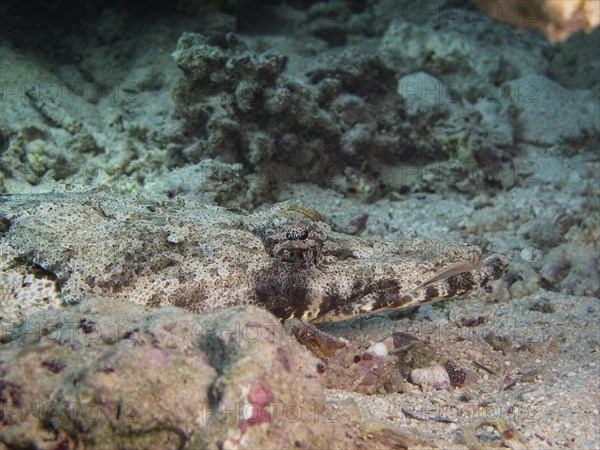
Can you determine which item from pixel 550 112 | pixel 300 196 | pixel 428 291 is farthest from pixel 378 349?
pixel 550 112

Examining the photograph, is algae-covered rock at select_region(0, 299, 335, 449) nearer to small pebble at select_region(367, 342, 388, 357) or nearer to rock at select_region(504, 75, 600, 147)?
small pebble at select_region(367, 342, 388, 357)

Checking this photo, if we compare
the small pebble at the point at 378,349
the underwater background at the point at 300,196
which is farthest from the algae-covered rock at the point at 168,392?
the small pebble at the point at 378,349

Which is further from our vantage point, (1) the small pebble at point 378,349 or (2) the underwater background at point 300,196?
(1) the small pebble at point 378,349

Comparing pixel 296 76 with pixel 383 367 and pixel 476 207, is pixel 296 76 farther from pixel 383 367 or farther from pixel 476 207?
pixel 383 367

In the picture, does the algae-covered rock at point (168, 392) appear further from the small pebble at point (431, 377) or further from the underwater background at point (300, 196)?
the small pebble at point (431, 377)

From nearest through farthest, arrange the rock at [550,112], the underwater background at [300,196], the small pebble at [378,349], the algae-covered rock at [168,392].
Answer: the algae-covered rock at [168,392], the underwater background at [300,196], the small pebble at [378,349], the rock at [550,112]

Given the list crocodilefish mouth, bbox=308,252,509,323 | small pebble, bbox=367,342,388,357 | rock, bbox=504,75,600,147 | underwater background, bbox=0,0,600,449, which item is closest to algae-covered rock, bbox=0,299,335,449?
underwater background, bbox=0,0,600,449
